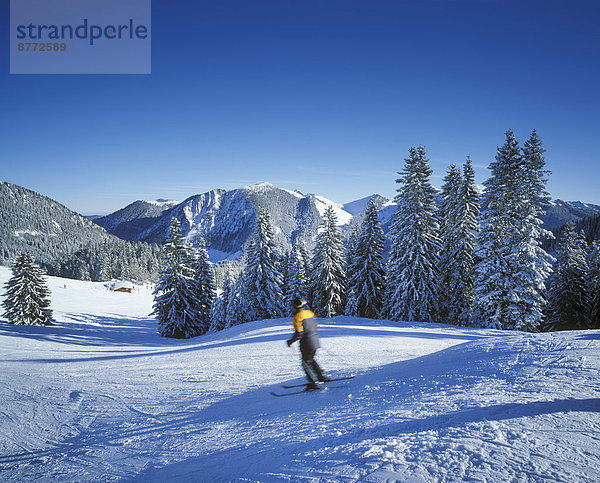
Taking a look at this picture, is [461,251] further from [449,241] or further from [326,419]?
[326,419]

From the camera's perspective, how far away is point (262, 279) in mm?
28859

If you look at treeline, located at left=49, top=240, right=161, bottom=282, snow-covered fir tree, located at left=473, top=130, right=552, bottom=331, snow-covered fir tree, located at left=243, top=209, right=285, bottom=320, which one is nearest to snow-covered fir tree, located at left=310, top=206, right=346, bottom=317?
snow-covered fir tree, located at left=243, top=209, right=285, bottom=320

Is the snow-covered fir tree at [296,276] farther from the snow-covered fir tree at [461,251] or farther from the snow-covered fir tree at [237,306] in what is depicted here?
the snow-covered fir tree at [461,251]

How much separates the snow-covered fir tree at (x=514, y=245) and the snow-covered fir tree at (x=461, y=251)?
3010 mm

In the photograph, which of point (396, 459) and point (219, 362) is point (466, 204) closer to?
point (219, 362)

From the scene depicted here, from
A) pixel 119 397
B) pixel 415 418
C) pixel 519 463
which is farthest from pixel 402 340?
pixel 119 397

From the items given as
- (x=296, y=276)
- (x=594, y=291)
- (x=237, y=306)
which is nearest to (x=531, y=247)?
(x=594, y=291)

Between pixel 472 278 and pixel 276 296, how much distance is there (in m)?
17.3

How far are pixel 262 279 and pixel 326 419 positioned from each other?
2449cm

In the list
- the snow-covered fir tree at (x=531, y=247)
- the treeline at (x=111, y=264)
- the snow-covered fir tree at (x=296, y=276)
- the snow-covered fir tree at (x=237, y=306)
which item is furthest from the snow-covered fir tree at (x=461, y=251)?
the treeline at (x=111, y=264)

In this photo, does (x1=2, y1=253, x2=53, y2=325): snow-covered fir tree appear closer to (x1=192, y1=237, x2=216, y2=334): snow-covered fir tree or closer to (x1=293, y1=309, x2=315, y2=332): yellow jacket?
(x1=192, y1=237, x2=216, y2=334): snow-covered fir tree

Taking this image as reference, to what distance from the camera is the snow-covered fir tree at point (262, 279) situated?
2850 centimetres

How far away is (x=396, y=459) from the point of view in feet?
11.0

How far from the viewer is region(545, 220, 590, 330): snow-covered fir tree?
2633 cm
